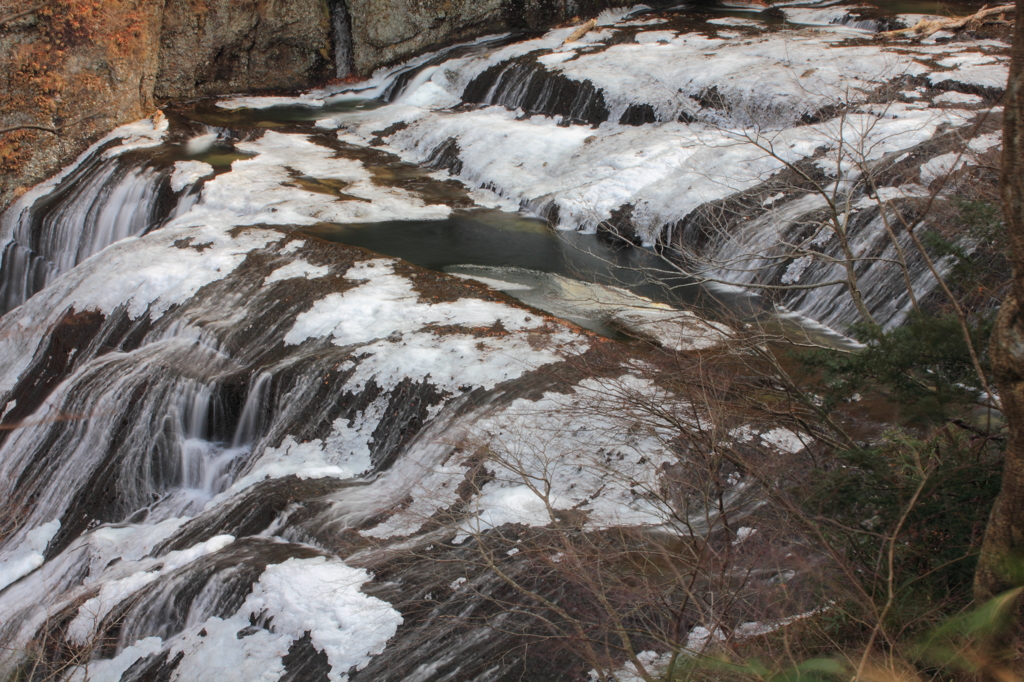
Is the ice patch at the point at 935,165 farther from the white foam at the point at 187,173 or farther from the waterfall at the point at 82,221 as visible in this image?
the white foam at the point at 187,173

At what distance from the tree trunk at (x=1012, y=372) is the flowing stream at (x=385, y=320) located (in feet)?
5.47

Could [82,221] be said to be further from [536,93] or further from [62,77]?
[536,93]

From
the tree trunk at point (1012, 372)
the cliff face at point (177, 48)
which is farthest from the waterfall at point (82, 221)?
the tree trunk at point (1012, 372)

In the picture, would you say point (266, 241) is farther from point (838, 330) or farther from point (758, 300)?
point (838, 330)

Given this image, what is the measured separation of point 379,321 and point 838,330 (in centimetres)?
524

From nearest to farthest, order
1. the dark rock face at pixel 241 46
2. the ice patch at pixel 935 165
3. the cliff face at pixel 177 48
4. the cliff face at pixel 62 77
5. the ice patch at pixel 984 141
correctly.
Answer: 1. the ice patch at pixel 935 165
2. the ice patch at pixel 984 141
3. the cliff face at pixel 62 77
4. the cliff face at pixel 177 48
5. the dark rock face at pixel 241 46

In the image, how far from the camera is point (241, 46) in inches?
757

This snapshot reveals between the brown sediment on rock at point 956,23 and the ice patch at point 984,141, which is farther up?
the brown sediment on rock at point 956,23

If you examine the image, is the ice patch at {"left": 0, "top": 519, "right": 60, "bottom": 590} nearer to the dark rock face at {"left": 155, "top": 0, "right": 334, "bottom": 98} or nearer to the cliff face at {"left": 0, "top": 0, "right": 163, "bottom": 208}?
the cliff face at {"left": 0, "top": 0, "right": 163, "bottom": 208}

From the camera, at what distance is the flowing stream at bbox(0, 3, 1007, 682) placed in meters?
5.36

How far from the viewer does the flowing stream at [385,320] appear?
5.36 m

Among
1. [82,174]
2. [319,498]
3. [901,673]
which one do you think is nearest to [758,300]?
[319,498]

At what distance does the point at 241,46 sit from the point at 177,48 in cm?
165

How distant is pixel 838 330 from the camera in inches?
348
